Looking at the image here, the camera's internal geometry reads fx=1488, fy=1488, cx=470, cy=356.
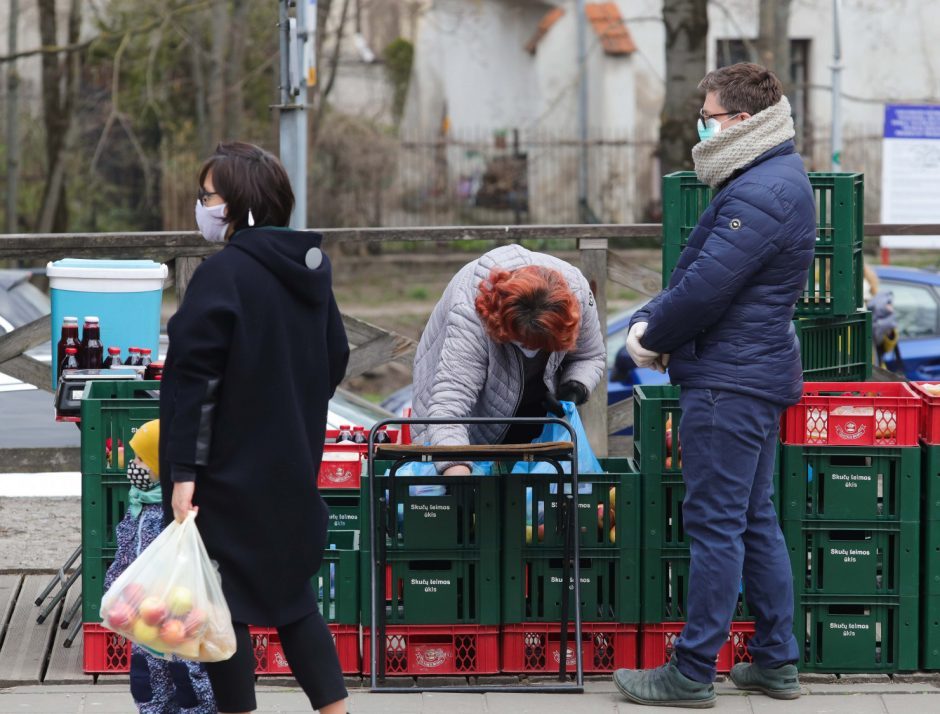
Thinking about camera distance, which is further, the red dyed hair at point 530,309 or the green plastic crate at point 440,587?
the green plastic crate at point 440,587

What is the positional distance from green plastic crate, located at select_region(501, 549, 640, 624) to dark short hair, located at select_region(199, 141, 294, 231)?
1645mm

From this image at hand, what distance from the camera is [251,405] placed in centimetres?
398

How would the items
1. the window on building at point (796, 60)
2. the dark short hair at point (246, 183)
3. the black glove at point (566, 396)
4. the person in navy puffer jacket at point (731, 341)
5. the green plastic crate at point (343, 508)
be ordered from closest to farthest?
the dark short hair at point (246, 183) → the person in navy puffer jacket at point (731, 341) → the black glove at point (566, 396) → the green plastic crate at point (343, 508) → the window on building at point (796, 60)

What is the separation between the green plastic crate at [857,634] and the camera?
5.17 meters

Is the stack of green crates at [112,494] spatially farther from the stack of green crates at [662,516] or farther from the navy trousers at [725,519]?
the navy trousers at [725,519]

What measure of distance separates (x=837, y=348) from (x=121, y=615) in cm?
316

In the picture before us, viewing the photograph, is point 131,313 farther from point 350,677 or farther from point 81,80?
point 81,80

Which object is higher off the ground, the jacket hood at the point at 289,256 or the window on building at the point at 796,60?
the window on building at the point at 796,60

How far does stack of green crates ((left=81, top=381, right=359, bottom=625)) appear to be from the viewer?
16.6 feet

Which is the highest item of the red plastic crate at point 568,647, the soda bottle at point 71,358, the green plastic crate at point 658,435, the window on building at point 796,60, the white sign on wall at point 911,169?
the window on building at point 796,60

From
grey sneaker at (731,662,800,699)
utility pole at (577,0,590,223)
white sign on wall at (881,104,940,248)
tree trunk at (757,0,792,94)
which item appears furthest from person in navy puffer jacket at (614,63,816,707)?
utility pole at (577,0,590,223)

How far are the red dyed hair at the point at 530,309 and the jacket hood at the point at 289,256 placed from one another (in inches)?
38.1

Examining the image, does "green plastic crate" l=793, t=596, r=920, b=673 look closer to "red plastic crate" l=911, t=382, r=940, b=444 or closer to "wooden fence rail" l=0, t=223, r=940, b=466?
"red plastic crate" l=911, t=382, r=940, b=444

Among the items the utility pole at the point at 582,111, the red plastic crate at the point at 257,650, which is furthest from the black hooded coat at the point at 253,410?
the utility pole at the point at 582,111
